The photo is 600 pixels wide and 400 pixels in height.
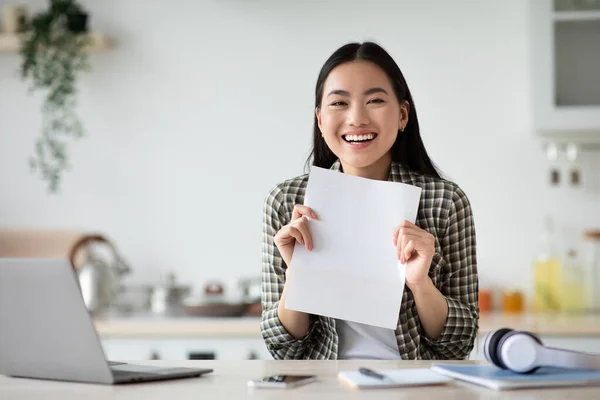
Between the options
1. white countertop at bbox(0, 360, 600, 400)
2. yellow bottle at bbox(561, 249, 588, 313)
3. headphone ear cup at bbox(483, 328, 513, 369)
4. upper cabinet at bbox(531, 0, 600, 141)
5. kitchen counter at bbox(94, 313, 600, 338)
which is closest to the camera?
white countertop at bbox(0, 360, 600, 400)

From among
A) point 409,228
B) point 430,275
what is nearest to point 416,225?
point 430,275

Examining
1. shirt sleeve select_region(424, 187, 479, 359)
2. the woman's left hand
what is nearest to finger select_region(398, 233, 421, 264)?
the woman's left hand

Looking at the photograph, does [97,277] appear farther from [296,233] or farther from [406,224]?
[406,224]

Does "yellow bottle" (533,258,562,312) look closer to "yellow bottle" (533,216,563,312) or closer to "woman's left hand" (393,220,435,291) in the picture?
"yellow bottle" (533,216,563,312)

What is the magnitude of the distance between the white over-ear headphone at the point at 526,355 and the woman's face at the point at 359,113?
1.83ft

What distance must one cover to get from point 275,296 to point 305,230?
315 millimetres

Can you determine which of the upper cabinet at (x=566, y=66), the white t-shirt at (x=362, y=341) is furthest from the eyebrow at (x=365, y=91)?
the upper cabinet at (x=566, y=66)

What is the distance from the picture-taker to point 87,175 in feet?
12.0

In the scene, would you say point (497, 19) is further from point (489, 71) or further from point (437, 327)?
point (437, 327)

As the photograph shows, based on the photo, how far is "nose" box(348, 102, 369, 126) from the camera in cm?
172

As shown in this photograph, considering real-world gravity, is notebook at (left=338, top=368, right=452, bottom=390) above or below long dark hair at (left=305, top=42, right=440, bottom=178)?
below

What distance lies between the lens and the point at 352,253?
5.04 feet

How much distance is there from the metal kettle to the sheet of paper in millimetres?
1865

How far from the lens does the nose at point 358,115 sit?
1717mm
